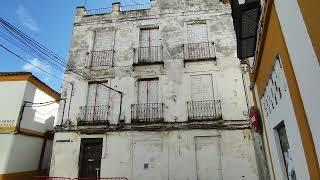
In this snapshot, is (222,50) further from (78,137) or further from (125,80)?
(78,137)

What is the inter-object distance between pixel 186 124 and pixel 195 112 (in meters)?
0.79

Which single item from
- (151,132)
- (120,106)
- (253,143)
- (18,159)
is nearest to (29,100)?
(18,159)

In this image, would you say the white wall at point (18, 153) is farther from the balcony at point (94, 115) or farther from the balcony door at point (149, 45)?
the balcony door at point (149, 45)

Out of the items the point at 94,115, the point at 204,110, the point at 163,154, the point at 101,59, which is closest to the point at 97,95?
the point at 94,115

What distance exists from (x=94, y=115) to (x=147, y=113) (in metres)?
2.90

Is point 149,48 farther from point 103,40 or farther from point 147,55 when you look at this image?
point 103,40

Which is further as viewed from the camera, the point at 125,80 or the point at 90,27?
the point at 90,27

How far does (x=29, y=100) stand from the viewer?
14805 millimetres

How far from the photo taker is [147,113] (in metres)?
13.7

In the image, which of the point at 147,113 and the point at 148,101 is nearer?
the point at 147,113

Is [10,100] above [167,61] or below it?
below

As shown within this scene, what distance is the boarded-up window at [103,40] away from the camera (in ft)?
52.2

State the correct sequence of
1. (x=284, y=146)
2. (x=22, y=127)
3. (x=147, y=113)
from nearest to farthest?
(x=284, y=146)
(x=147, y=113)
(x=22, y=127)

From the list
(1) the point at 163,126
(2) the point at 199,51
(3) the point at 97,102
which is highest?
(2) the point at 199,51
